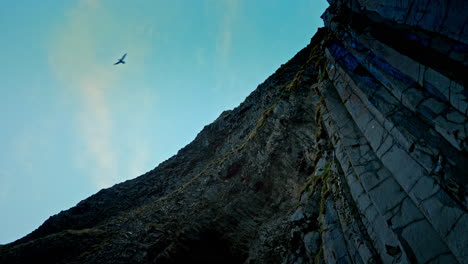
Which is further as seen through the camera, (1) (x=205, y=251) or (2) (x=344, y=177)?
(1) (x=205, y=251)

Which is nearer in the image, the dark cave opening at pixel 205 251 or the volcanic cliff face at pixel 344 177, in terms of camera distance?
the volcanic cliff face at pixel 344 177

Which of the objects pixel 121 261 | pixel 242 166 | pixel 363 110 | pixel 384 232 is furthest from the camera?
pixel 242 166

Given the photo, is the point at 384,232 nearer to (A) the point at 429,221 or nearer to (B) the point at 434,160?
(A) the point at 429,221

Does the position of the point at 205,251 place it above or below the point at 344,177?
above

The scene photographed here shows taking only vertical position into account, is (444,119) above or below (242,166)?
below

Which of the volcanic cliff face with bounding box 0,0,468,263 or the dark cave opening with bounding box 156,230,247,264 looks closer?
the volcanic cliff face with bounding box 0,0,468,263

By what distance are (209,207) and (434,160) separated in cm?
1988

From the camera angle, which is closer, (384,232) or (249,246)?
(384,232)

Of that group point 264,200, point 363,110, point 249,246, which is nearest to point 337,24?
point 363,110

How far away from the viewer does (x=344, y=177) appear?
1249 cm

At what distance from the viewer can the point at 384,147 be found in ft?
28.3

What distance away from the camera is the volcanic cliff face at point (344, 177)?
6480mm

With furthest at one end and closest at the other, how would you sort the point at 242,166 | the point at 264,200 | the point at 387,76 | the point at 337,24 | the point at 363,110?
1. the point at 242,166
2. the point at 264,200
3. the point at 337,24
4. the point at 363,110
5. the point at 387,76

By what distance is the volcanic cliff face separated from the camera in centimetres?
648
